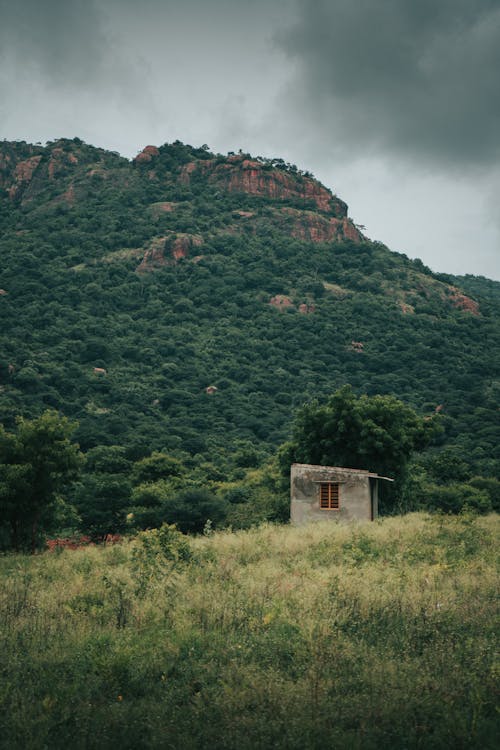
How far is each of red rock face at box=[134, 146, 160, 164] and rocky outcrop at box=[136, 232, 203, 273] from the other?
52.8 meters

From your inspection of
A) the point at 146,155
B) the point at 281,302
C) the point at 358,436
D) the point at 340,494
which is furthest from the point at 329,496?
the point at 146,155

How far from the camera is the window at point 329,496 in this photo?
2439 cm

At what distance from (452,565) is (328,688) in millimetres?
7036

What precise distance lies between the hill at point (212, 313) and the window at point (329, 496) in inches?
996

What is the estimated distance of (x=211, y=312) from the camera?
11100cm

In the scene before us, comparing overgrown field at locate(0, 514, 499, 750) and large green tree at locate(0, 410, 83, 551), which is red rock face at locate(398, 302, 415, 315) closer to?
large green tree at locate(0, 410, 83, 551)

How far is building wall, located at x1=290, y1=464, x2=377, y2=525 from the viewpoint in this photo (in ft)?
79.2

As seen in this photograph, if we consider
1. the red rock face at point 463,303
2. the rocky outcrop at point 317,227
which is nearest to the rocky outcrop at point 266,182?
the rocky outcrop at point 317,227

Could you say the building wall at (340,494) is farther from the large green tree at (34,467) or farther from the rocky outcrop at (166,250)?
the rocky outcrop at (166,250)

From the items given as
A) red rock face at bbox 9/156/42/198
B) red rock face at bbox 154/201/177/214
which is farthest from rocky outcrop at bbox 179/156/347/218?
red rock face at bbox 9/156/42/198

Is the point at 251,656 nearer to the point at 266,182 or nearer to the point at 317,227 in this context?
the point at 317,227

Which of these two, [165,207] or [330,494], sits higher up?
[165,207]

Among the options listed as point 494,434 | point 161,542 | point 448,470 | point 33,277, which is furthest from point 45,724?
point 33,277

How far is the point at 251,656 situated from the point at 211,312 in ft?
343
